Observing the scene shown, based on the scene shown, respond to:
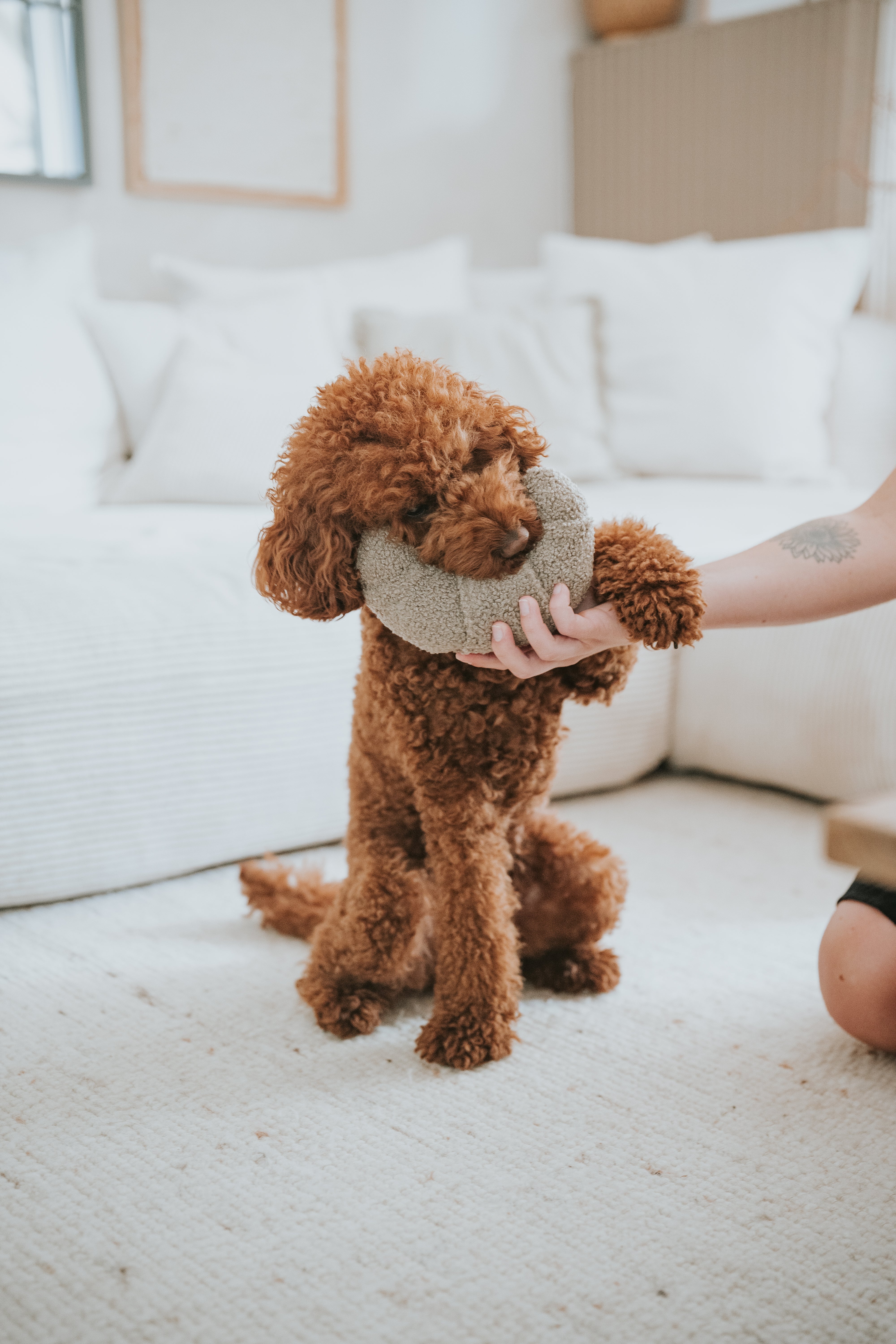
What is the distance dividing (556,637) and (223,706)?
650 millimetres

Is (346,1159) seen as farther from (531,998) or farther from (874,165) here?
(874,165)

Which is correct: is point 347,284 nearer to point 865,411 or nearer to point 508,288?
point 508,288

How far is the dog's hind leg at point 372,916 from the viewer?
105 centimetres

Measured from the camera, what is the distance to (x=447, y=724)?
1.00 meters

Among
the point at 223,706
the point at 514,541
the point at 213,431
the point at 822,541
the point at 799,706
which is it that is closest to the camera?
the point at 514,541

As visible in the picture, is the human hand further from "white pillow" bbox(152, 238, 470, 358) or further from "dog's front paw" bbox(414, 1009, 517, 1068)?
"white pillow" bbox(152, 238, 470, 358)

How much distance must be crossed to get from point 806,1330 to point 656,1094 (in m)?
0.28

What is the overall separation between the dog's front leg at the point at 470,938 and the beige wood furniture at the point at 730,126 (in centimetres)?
244

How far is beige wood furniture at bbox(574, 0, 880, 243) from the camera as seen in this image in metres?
2.76

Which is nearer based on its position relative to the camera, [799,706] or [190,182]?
[799,706]

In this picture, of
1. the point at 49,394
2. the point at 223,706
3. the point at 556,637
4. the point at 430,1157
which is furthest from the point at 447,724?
the point at 49,394

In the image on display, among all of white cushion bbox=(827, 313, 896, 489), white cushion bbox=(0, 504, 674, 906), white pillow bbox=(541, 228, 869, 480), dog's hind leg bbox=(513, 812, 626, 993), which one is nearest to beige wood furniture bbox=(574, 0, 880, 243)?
white pillow bbox=(541, 228, 869, 480)

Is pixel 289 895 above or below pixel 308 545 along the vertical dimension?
below

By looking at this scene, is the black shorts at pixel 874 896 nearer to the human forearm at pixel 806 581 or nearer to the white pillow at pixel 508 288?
the human forearm at pixel 806 581
